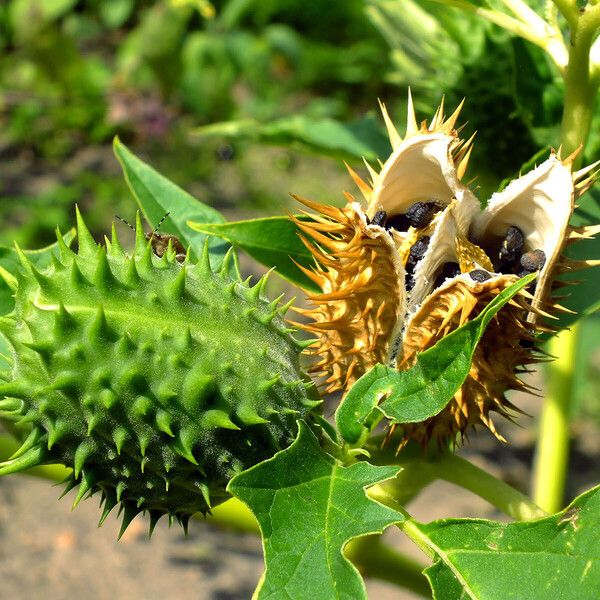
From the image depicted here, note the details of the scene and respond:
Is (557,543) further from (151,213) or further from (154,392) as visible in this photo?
(151,213)

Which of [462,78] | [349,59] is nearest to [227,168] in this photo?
[349,59]

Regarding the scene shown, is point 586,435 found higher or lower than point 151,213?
lower

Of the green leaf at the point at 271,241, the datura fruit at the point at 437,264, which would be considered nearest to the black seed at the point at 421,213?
the datura fruit at the point at 437,264

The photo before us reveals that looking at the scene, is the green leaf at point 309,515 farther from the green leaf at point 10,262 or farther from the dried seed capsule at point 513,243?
the green leaf at point 10,262

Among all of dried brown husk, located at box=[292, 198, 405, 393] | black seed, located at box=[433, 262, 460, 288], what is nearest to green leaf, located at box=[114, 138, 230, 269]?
dried brown husk, located at box=[292, 198, 405, 393]

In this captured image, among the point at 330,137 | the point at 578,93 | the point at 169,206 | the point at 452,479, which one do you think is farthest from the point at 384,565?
the point at 330,137
